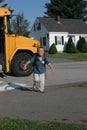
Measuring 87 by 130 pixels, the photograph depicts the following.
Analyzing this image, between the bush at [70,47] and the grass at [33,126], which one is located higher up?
the grass at [33,126]

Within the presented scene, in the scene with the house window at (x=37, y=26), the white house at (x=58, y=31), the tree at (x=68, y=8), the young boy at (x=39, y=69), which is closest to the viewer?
the young boy at (x=39, y=69)

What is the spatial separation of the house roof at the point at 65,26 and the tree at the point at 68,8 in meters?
16.4

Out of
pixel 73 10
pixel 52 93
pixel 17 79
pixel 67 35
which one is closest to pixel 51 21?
pixel 67 35

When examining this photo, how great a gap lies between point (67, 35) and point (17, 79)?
44.2 metres

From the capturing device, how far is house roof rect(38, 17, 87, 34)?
61216 millimetres

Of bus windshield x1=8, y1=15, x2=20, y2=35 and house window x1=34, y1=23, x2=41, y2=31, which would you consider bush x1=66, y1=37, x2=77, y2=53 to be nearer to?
house window x1=34, y1=23, x2=41, y2=31

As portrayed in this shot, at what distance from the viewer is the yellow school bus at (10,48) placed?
1781 cm

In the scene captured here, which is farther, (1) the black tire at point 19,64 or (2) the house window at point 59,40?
(2) the house window at point 59,40

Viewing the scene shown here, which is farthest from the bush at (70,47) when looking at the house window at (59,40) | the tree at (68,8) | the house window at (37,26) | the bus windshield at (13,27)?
the bus windshield at (13,27)

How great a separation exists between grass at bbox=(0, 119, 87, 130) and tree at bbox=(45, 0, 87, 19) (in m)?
73.7

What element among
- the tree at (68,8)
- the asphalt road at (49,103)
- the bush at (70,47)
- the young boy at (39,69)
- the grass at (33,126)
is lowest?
the bush at (70,47)

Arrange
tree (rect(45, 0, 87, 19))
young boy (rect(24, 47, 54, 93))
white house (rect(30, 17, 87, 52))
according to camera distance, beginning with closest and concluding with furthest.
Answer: young boy (rect(24, 47, 54, 93)) < white house (rect(30, 17, 87, 52)) < tree (rect(45, 0, 87, 19))

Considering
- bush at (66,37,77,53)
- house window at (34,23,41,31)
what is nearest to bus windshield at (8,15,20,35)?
bush at (66,37,77,53)

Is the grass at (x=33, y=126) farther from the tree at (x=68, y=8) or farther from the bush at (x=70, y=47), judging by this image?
the tree at (x=68, y=8)
